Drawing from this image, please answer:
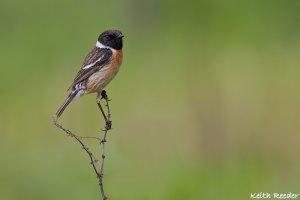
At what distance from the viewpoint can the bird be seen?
10.2 metres

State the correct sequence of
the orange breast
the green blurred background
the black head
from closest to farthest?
the orange breast, the black head, the green blurred background

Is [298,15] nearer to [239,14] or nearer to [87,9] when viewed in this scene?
[239,14]

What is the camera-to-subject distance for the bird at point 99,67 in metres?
10.2

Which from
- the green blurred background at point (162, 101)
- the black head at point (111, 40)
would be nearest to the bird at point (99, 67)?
the black head at point (111, 40)

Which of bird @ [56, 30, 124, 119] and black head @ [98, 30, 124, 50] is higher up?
black head @ [98, 30, 124, 50]

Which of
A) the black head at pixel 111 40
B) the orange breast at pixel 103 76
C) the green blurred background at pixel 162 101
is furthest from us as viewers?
the green blurred background at pixel 162 101

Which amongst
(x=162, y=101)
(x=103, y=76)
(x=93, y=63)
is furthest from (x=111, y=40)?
(x=162, y=101)

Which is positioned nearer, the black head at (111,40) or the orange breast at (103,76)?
the orange breast at (103,76)

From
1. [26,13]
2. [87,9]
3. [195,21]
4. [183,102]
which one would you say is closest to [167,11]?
[195,21]

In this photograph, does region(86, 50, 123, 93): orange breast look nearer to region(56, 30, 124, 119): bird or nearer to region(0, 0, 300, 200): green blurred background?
region(56, 30, 124, 119): bird

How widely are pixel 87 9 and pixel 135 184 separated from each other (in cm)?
1254

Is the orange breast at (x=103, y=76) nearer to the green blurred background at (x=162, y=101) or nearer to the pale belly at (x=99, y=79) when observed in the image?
the pale belly at (x=99, y=79)

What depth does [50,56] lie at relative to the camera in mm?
21141

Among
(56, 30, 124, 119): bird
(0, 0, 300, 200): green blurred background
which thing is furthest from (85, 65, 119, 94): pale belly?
(0, 0, 300, 200): green blurred background
